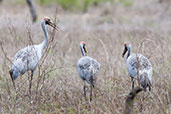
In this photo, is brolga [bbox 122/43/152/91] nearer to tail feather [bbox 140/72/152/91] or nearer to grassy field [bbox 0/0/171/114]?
Result: tail feather [bbox 140/72/152/91]

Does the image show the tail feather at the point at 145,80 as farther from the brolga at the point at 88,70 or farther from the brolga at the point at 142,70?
the brolga at the point at 88,70

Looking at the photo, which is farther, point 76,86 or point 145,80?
point 76,86

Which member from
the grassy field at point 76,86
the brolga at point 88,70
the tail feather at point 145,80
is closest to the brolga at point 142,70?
the tail feather at point 145,80

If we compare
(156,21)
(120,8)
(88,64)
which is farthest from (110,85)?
(120,8)

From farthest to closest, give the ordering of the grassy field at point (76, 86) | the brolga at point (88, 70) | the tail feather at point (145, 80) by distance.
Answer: the brolga at point (88, 70) < the tail feather at point (145, 80) < the grassy field at point (76, 86)

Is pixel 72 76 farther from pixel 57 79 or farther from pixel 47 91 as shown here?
pixel 47 91

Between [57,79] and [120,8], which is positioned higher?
[120,8]

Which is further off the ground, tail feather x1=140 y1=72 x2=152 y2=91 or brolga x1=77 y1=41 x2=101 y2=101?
brolga x1=77 y1=41 x2=101 y2=101

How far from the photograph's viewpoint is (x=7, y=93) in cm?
554

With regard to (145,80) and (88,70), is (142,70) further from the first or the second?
(88,70)

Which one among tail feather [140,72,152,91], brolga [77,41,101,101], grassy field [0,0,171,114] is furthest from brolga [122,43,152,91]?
brolga [77,41,101,101]

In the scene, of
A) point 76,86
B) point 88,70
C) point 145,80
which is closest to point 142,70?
point 145,80

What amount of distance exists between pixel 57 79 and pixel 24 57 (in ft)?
2.58

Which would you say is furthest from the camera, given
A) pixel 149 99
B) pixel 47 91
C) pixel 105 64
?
pixel 105 64
